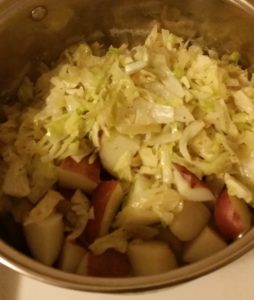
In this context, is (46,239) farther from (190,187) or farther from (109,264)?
(190,187)

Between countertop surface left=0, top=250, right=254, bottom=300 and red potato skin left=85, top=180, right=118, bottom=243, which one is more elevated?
red potato skin left=85, top=180, right=118, bottom=243

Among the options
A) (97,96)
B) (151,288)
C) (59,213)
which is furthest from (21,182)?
(151,288)

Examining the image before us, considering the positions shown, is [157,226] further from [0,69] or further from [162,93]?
[0,69]

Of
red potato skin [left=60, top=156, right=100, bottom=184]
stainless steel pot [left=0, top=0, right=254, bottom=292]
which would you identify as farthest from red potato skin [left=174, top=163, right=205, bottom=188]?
stainless steel pot [left=0, top=0, right=254, bottom=292]

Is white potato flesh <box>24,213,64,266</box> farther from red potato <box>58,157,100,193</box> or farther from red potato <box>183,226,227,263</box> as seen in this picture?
red potato <box>183,226,227,263</box>

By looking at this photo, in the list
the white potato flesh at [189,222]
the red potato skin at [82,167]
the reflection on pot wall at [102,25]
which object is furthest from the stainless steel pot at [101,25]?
the white potato flesh at [189,222]

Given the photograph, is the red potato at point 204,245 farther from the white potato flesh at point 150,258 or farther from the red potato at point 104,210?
the red potato at point 104,210
